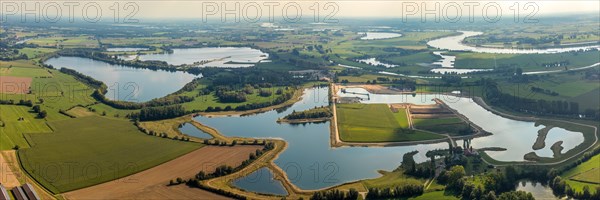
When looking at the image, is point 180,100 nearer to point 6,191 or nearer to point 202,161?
point 202,161

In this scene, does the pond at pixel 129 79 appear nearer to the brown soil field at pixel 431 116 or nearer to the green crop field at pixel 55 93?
the green crop field at pixel 55 93

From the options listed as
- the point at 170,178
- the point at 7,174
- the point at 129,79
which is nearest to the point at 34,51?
the point at 129,79

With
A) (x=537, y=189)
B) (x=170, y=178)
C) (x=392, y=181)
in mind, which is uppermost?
(x=170, y=178)

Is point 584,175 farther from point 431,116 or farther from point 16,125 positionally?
point 16,125

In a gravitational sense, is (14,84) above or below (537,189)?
above

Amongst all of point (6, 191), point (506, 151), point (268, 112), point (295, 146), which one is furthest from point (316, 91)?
point (6, 191)

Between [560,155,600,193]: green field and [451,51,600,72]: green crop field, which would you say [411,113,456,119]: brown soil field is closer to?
[560,155,600,193]: green field

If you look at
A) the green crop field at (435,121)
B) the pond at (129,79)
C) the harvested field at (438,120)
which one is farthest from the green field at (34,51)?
the green crop field at (435,121)
